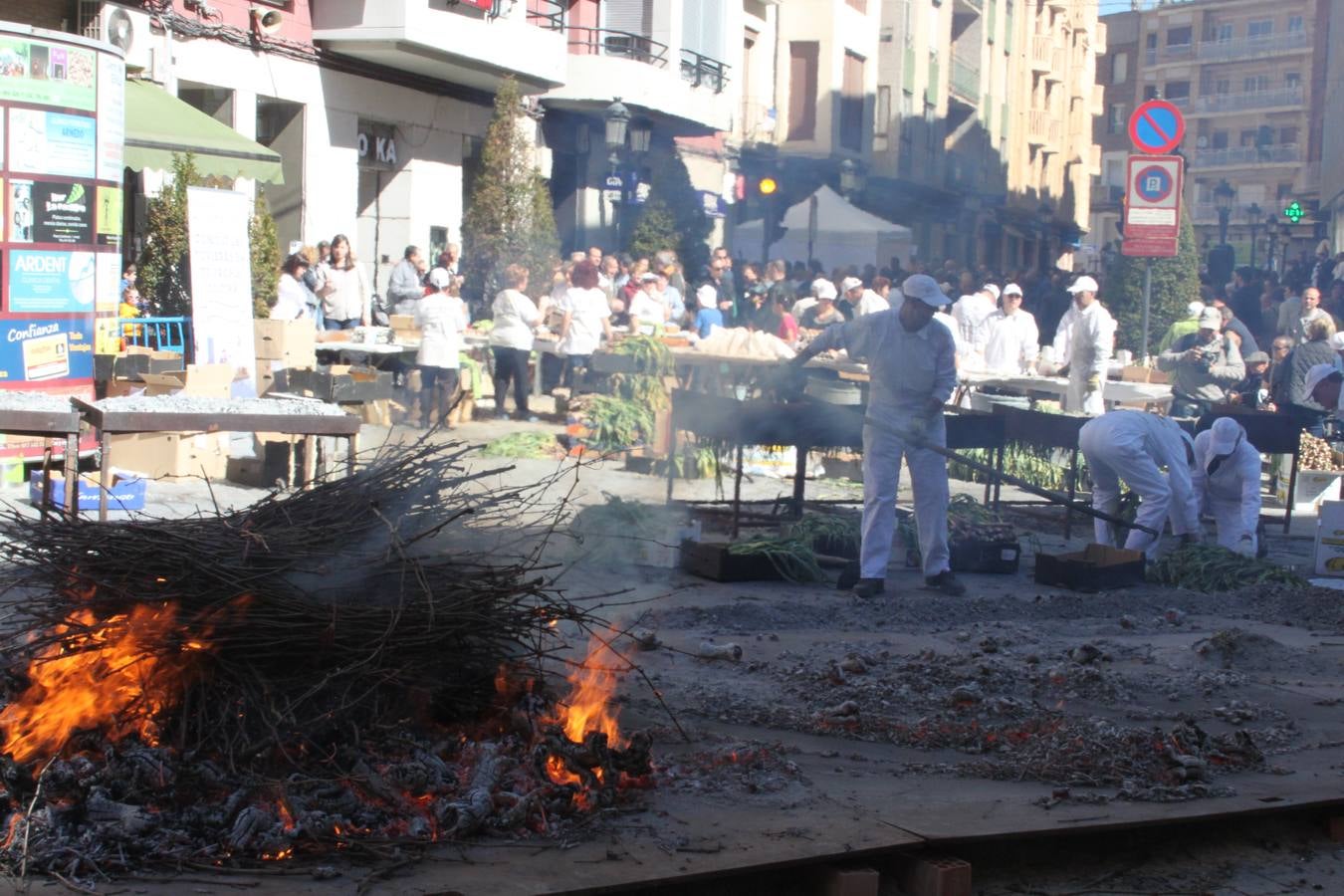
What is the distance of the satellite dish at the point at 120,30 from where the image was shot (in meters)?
18.1

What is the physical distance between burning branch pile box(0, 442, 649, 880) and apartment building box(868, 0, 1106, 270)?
3859 cm

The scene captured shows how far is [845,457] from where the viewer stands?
15.2 metres

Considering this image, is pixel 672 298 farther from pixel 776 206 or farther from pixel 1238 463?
pixel 776 206

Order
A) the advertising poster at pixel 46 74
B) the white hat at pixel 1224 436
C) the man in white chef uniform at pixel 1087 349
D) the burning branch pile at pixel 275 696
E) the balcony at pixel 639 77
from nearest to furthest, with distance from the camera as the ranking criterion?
the burning branch pile at pixel 275 696
the advertising poster at pixel 46 74
the white hat at pixel 1224 436
the man in white chef uniform at pixel 1087 349
the balcony at pixel 639 77

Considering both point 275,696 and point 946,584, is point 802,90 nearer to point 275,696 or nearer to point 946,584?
point 946,584

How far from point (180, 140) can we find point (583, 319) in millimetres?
4848

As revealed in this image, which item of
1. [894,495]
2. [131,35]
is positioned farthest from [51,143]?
[131,35]

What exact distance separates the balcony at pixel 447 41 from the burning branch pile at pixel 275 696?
19302 mm

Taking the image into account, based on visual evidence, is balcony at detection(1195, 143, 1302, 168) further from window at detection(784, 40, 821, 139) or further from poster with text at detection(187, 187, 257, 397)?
poster with text at detection(187, 187, 257, 397)

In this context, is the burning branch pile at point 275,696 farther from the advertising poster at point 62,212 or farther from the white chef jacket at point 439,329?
the white chef jacket at point 439,329

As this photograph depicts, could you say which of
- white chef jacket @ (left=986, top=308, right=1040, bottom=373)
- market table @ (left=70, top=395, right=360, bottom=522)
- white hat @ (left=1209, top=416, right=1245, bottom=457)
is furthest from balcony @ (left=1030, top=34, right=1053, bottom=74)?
market table @ (left=70, top=395, right=360, bottom=522)

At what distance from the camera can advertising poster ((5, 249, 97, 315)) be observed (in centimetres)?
1101

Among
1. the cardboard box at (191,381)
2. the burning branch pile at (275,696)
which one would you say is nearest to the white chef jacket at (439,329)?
the cardboard box at (191,381)

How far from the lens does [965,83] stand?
176 feet
